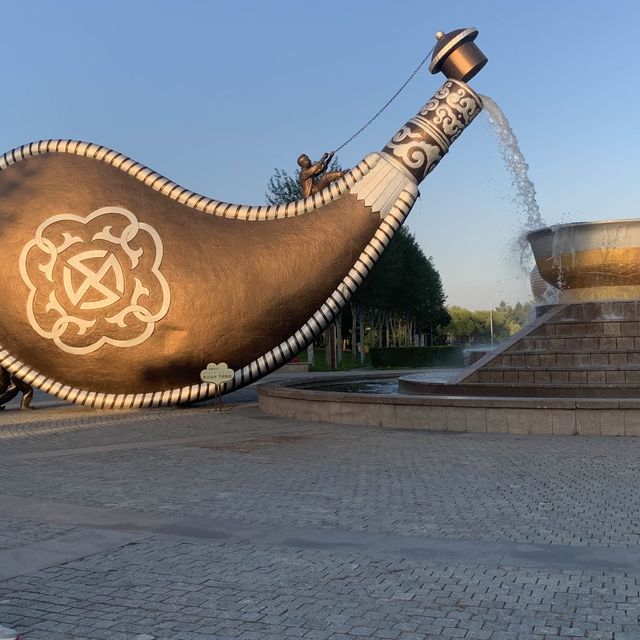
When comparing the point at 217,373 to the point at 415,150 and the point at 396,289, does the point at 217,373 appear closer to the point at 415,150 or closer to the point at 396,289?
the point at 415,150

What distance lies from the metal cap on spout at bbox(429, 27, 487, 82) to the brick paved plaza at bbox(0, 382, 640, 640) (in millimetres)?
8300

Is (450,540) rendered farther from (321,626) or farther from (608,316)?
(608,316)

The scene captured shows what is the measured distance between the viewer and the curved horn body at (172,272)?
52.1ft

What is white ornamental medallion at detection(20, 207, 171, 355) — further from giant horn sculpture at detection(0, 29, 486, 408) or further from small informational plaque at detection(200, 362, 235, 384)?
small informational plaque at detection(200, 362, 235, 384)

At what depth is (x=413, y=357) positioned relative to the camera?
155 ft

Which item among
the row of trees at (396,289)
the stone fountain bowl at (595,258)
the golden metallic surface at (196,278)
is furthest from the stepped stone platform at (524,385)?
the row of trees at (396,289)

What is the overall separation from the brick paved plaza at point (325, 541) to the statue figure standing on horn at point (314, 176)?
718cm

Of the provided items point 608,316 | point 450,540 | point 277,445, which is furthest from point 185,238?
point 450,540

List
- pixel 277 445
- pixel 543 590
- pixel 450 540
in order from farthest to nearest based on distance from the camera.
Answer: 1. pixel 277 445
2. pixel 450 540
3. pixel 543 590

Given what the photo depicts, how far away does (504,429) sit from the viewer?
42.0 ft

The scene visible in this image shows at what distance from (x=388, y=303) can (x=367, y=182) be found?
40257 millimetres

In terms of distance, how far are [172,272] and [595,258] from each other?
328 inches

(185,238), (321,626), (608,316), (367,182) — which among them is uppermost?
(367,182)

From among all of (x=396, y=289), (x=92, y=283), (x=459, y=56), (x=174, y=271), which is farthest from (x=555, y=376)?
(x=396, y=289)
